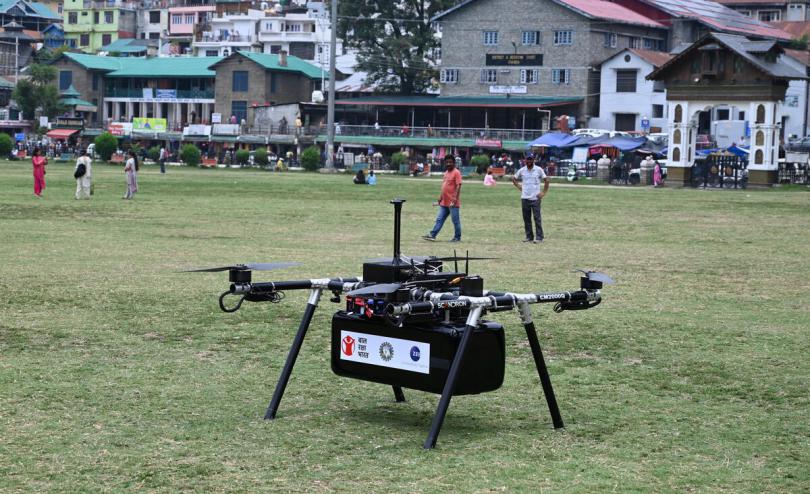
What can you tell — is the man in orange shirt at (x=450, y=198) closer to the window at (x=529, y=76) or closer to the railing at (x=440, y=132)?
the railing at (x=440, y=132)

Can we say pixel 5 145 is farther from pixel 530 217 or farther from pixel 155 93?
pixel 530 217

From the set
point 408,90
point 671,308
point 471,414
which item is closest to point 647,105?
point 408,90

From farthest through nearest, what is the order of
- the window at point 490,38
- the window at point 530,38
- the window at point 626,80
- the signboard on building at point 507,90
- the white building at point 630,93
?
1. the window at point 490,38
2. the signboard on building at point 507,90
3. the window at point 530,38
4. the window at point 626,80
5. the white building at point 630,93

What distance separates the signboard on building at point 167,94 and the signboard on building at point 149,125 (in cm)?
505

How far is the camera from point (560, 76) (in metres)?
81.1

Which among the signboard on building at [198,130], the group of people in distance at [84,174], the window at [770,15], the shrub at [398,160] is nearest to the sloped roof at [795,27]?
the window at [770,15]

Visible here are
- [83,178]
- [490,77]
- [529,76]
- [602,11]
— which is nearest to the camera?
[83,178]

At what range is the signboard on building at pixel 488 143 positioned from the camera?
247 feet

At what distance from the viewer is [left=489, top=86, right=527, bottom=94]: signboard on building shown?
8294cm

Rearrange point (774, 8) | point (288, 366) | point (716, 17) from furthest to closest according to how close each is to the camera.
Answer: point (774, 8) → point (716, 17) → point (288, 366)

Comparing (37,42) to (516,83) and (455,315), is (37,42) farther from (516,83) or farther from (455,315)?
(455,315)

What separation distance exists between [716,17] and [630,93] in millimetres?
14871

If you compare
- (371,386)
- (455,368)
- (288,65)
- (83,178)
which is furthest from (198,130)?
(455,368)

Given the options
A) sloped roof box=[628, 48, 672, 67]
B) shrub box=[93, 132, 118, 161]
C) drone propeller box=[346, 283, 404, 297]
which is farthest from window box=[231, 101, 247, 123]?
drone propeller box=[346, 283, 404, 297]
